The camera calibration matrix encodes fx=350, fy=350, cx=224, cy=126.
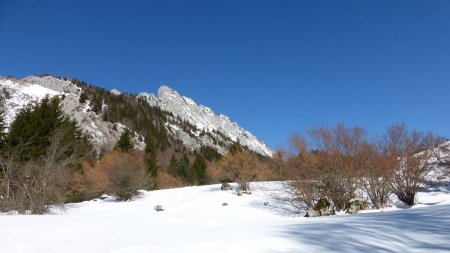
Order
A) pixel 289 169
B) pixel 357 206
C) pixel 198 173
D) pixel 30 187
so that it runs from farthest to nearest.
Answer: pixel 198 173, pixel 289 169, pixel 357 206, pixel 30 187

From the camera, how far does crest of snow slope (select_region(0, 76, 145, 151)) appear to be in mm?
85688

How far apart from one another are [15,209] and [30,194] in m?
0.91

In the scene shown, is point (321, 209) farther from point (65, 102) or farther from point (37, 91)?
point (37, 91)

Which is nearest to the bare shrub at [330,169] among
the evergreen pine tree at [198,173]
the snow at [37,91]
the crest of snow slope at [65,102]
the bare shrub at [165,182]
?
the bare shrub at [165,182]

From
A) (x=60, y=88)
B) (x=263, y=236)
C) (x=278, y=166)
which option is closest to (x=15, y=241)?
(x=263, y=236)

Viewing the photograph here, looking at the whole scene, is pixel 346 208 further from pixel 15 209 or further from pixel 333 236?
pixel 15 209

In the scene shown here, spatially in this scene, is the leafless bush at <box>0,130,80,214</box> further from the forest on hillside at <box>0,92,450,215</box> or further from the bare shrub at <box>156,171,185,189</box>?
the bare shrub at <box>156,171,185,189</box>

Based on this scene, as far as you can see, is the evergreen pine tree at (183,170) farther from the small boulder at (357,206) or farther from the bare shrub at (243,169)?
the small boulder at (357,206)

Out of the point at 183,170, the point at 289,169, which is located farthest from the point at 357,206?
the point at 183,170

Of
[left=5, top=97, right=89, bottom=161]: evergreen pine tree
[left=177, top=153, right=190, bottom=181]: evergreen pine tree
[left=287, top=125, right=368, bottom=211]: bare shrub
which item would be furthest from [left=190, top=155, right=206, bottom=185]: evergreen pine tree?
[left=287, top=125, right=368, bottom=211]: bare shrub

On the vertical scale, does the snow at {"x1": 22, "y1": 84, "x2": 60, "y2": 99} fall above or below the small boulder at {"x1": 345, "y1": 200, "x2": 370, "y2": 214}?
above

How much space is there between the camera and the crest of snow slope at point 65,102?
85.7m

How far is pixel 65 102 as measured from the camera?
90.1 meters

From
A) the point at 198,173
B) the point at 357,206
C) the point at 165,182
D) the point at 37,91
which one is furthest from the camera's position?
the point at 37,91
